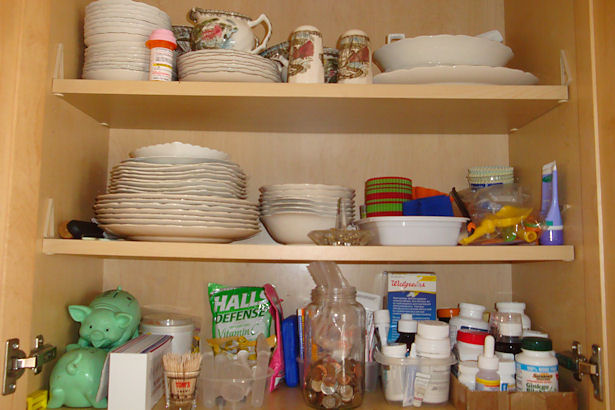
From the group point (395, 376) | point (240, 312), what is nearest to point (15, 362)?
point (240, 312)

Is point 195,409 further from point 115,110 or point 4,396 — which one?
point 115,110

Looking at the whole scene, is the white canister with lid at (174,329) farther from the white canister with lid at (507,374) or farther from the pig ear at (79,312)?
the white canister with lid at (507,374)

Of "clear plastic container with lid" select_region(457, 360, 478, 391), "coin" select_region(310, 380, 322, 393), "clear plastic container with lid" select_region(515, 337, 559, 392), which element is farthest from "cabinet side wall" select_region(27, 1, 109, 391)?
"clear plastic container with lid" select_region(515, 337, 559, 392)

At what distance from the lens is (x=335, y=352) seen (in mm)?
971

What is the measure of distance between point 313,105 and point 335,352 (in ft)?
1.66

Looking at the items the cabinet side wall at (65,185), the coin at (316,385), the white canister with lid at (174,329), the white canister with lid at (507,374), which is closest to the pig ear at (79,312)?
the cabinet side wall at (65,185)

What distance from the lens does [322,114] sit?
107cm

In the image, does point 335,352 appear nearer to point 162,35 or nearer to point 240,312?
point 240,312

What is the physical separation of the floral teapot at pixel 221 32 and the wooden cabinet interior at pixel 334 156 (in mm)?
171

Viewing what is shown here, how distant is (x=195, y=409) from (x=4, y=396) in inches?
12.8

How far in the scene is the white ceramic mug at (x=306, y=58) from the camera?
0.97m

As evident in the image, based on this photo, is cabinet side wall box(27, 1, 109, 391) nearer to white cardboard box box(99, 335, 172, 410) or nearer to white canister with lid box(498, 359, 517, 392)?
white cardboard box box(99, 335, 172, 410)

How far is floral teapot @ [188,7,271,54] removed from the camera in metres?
1.00

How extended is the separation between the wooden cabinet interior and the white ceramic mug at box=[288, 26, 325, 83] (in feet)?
0.46
